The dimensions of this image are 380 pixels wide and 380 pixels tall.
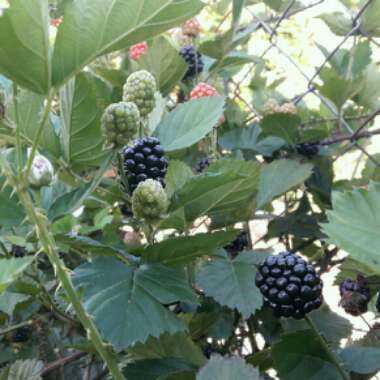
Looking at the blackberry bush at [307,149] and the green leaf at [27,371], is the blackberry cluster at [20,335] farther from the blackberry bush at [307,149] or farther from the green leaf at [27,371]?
the blackberry bush at [307,149]

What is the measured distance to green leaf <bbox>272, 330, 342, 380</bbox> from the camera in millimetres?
806

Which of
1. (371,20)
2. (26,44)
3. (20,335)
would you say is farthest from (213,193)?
(371,20)

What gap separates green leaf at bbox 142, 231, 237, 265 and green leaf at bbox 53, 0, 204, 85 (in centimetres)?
23

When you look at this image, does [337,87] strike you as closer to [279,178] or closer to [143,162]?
[279,178]

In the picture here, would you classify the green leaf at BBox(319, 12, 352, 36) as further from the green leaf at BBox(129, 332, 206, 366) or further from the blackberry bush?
the green leaf at BBox(129, 332, 206, 366)

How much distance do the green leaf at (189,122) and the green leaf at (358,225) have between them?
8.1 inches

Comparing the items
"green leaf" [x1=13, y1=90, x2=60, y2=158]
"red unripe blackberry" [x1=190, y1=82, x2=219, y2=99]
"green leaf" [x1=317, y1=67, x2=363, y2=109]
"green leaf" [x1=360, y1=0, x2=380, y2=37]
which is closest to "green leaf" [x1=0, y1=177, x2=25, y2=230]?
"green leaf" [x1=13, y1=90, x2=60, y2=158]

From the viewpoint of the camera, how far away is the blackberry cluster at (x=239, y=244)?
107 cm

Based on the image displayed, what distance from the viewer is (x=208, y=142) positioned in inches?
42.8

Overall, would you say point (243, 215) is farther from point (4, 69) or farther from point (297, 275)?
point (4, 69)

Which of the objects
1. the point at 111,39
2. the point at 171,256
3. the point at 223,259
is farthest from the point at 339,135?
the point at 111,39

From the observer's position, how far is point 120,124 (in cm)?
74

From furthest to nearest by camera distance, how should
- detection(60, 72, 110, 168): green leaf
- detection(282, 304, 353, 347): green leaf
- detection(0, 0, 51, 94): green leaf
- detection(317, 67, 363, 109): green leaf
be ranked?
detection(317, 67, 363, 109): green leaf → detection(282, 304, 353, 347): green leaf → detection(60, 72, 110, 168): green leaf → detection(0, 0, 51, 94): green leaf

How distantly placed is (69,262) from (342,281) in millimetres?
488
